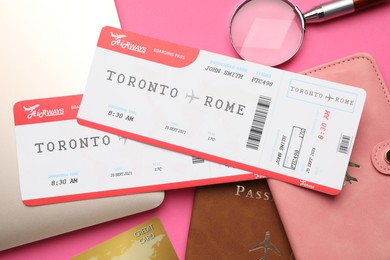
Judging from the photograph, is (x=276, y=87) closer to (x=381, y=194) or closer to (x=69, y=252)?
(x=381, y=194)

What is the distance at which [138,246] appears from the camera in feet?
2.82

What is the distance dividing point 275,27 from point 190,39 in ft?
0.59

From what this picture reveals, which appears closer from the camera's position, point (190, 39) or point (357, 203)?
point (357, 203)

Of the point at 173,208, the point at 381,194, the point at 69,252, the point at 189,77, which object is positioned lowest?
the point at 69,252

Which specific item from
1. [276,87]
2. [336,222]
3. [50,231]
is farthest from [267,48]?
[50,231]

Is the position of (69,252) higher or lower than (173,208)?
lower

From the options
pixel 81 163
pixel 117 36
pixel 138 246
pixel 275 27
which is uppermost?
pixel 275 27

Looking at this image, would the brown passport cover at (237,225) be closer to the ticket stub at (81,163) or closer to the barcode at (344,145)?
the ticket stub at (81,163)

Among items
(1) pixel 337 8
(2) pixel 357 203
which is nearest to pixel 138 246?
(2) pixel 357 203

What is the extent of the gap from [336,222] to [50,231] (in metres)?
0.56

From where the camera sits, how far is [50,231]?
83cm

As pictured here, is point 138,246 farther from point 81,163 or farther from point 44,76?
point 44,76

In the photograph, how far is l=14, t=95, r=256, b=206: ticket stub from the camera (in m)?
0.83

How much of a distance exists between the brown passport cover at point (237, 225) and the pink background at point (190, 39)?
0.11 feet
